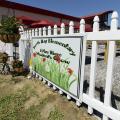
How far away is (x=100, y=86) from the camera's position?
14.0ft

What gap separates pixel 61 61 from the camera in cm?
484

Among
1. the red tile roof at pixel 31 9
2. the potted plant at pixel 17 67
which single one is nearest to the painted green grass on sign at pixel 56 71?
the potted plant at pixel 17 67

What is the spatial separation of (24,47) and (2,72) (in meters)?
1.47

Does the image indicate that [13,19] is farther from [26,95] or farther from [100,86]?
[100,86]

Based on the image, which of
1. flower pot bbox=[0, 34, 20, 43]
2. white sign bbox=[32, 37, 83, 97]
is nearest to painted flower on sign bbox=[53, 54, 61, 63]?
white sign bbox=[32, 37, 83, 97]

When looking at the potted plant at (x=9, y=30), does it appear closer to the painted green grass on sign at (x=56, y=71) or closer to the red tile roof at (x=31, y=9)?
the painted green grass on sign at (x=56, y=71)

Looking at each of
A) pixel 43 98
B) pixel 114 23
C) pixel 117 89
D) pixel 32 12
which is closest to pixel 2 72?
pixel 43 98

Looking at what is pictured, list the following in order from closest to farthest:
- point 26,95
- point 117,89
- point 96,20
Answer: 1. point 96,20
2. point 117,89
3. point 26,95

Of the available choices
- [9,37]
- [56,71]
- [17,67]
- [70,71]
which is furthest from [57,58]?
[9,37]

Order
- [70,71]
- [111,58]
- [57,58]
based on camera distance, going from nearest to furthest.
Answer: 1. [111,58]
2. [70,71]
3. [57,58]

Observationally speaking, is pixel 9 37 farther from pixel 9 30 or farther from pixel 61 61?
pixel 61 61

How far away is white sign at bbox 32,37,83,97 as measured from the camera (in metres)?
4.13

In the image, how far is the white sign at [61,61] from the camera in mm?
4128

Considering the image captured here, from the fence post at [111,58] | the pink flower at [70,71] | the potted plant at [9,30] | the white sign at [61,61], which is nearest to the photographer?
the fence post at [111,58]
